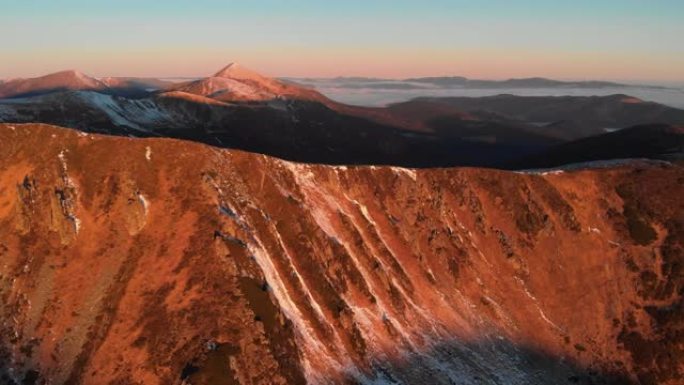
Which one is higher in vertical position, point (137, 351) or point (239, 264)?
point (239, 264)

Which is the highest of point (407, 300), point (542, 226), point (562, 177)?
point (562, 177)

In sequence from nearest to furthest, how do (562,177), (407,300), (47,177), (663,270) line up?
(47,177) → (407,300) → (663,270) → (562,177)

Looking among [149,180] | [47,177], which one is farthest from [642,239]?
[47,177]

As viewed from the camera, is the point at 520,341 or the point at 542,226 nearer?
the point at 520,341

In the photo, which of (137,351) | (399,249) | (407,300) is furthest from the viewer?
(399,249)

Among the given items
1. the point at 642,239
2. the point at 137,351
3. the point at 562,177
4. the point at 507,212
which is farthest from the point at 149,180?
the point at 642,239

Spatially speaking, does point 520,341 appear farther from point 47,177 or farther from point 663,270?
point 47,177

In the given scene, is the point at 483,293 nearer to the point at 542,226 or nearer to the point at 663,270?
the point at 542,226
